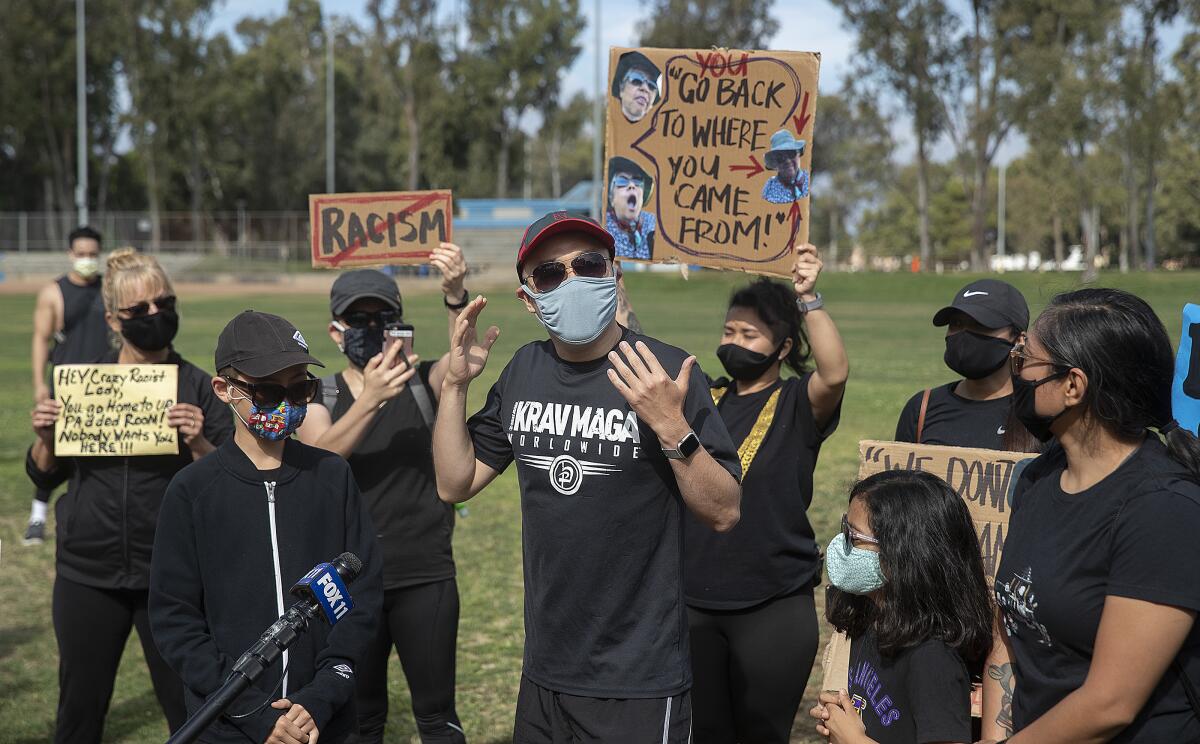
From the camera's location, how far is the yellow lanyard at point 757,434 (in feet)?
14.3

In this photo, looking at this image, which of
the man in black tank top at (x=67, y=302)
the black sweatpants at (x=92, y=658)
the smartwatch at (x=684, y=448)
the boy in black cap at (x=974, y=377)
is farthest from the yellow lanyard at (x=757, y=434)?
the man in black tank top at (x=67, y=302)

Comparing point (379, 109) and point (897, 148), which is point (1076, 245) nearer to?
point (897, 148)

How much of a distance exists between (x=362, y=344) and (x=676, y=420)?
2.20m

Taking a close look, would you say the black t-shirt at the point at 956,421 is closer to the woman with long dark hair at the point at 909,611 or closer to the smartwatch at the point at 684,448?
the woman with long dark hair at the point at 909,611

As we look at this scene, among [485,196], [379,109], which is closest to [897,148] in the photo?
[485,196]

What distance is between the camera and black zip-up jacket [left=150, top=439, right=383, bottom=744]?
3314 mm

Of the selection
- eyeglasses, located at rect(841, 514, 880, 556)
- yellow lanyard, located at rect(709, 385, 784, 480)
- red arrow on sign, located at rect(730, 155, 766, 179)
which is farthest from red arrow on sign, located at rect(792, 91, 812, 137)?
eyeglasses, located at rect(841, 514, 880, 556)

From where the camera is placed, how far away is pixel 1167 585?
Result: 7.84 feet

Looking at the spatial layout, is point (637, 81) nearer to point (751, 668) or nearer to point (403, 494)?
point (403, 494)

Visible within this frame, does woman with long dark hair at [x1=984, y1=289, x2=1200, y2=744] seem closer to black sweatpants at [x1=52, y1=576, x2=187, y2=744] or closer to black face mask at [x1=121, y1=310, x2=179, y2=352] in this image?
black sweatpants at [x1=52, y1=576, x2=187, y2=744]

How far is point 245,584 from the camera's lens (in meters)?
3.42

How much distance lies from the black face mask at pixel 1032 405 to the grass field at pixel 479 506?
0.73 m

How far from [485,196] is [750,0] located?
913 inches

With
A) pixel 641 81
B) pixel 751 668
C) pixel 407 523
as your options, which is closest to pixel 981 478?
pixel 751 668
